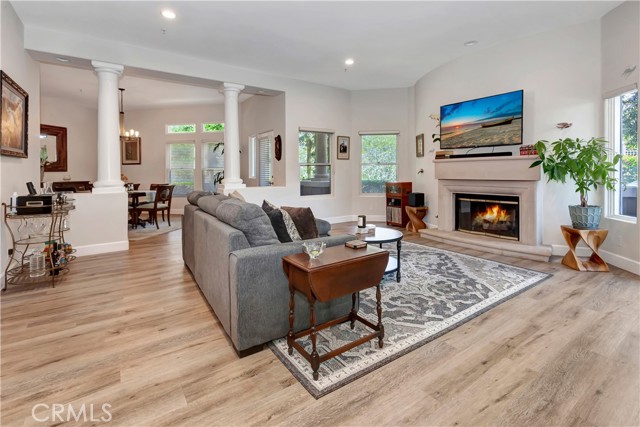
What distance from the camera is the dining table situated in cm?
659

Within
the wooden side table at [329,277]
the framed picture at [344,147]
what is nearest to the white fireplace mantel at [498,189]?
the framed picture at [344,147]

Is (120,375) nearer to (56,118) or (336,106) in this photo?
(336,106)

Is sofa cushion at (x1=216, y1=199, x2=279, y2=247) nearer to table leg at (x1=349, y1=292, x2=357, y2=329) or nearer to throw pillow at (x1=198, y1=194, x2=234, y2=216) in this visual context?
throw pillow at (x1=198, y1=194, x2=234, y2=216)

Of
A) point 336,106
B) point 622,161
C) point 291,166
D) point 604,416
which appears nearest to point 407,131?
point 336,106

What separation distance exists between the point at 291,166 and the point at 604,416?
18.7 ft

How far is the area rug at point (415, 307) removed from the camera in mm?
1917

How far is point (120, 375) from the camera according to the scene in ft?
6.06

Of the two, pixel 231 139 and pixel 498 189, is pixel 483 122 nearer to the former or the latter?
pixel 498 189

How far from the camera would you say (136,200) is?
6629 millimetres

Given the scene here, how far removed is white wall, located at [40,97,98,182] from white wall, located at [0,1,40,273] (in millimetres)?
4149

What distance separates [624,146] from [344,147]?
459 cm

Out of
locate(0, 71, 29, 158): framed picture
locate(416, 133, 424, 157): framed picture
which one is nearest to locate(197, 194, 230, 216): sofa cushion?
locate(0, 71, 29, 158): framed picture

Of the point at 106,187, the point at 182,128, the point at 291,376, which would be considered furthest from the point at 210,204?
the point at 182,128

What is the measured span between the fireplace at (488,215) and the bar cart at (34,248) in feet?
17.6
